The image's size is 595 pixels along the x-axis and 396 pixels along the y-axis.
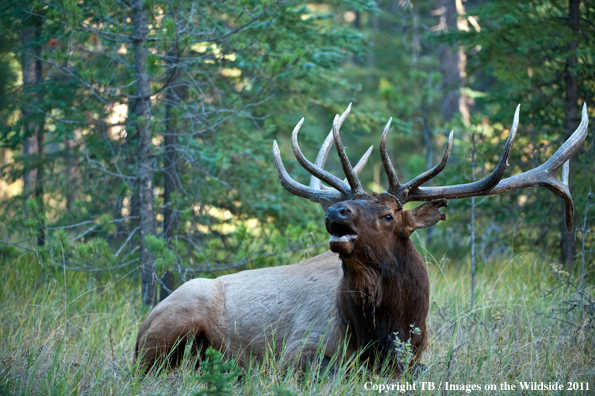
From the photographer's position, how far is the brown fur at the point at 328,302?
160 inches

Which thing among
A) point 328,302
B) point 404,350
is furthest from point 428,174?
point 328,302

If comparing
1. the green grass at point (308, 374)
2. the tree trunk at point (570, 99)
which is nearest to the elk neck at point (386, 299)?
the green grass at point (308, 374)

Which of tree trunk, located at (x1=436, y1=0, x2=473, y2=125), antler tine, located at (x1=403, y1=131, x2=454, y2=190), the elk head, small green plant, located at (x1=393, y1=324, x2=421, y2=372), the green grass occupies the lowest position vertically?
the green grass

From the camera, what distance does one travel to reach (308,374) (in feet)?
12.7

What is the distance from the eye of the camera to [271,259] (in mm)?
6672

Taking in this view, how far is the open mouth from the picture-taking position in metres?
3.72

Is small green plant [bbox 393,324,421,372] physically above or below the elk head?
below

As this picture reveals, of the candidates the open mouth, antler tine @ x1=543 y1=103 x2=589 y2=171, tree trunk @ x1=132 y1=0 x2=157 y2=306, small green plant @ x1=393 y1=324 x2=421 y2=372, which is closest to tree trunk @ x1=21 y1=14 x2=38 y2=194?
tree trunk @ x1=132 y1=0 x2=157 y2=306

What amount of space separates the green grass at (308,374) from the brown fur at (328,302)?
0.24 metres

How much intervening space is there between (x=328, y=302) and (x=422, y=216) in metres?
1.14

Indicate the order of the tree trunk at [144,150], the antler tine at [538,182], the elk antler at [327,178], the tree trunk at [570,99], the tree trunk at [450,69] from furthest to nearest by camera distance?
1. the tree trunk at [450,69]
2. the tree trunk at [570,99]
3. the tree trunk at [144,150]
4. the antler tine at [538,182]
5. the elk antler at [327,178]

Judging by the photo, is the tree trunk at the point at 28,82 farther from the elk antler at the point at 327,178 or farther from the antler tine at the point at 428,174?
the antler tine at the point at 428,174

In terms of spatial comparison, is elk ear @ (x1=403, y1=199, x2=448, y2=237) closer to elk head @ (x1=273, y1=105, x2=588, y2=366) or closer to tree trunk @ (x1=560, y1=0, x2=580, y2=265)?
elk head @ (x1=273, y1=105, x2=588, y2=366)

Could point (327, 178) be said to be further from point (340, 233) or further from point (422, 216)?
point (422, 216)
